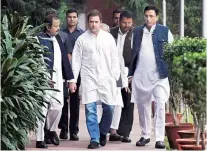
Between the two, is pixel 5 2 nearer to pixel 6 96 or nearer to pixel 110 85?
pixel 110 85

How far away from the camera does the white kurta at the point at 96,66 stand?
13273 millimetres

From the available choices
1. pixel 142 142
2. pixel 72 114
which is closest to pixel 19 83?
pixel 142 142

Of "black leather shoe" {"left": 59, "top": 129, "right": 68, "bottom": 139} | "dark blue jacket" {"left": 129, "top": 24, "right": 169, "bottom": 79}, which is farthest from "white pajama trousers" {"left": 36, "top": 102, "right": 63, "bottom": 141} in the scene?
"dark blue jacket" {"left": 129, "top": 24, "right": 169, "bottom": 79}

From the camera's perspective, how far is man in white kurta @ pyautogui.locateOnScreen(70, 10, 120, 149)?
13250 mm

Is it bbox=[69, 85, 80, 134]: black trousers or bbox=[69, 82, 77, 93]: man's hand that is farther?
bbox=[69, 85, 80, 134]: black trousers

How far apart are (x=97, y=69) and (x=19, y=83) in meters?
2.18

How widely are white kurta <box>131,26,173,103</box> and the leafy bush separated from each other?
1596 millimetres

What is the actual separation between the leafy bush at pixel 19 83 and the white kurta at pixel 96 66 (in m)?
0.87

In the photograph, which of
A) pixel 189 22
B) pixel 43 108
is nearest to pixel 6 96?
pixel 43 108

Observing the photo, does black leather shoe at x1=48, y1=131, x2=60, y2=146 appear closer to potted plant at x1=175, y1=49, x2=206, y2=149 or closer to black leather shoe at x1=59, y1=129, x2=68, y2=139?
black leather shoe at x1=59, y1=129, x2=68, y2=139

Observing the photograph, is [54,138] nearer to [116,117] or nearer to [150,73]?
[116,117]

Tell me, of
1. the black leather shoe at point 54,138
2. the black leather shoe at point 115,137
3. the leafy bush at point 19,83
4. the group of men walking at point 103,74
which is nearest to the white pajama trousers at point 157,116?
the group of men walking at point 103,74

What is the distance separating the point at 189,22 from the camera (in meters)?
36.6

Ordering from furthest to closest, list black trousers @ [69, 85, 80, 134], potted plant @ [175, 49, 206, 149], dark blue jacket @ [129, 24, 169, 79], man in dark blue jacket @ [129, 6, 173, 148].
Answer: black trousers @ [69, 85, 80, 134] < dark blue jacket @ [129, 24, 169, 79] < man in dark blue jacket @ [129, 6, 173, 148] < potted plant @ [175, 49, 206, 149]
